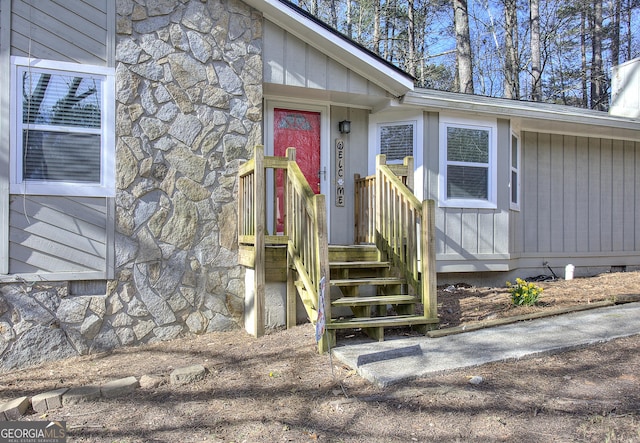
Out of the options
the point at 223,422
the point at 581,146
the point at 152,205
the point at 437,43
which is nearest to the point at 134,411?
the point at 223,422

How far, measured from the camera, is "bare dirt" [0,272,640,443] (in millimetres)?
Answer: 2902

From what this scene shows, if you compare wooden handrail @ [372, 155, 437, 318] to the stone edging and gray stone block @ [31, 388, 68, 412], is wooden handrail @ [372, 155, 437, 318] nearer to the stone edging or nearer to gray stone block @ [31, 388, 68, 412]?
the stone edging

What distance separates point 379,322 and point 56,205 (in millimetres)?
3396

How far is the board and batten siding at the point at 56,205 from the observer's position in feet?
15.7

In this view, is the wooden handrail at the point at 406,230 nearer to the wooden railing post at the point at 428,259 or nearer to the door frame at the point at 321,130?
the wooden railing post at the point at 428,259

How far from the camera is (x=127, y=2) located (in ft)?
17.3

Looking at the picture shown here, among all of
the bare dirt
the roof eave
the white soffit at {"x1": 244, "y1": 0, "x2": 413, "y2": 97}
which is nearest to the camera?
the bare dirt

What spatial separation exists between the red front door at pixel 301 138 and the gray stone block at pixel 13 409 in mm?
3754

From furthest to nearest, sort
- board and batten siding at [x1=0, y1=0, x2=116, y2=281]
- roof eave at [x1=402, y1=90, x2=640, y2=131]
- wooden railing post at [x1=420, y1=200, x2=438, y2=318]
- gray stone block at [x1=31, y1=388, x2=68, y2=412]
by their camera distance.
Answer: roof eave at [x1=402, y1=90, x2=640, y2=131], board and batten siding at [x1=0, y1=0, x2=116, y2=281], wooden railing post at [x1=420, y1=200, x2=438, y2=318], gray stone block at [x1=31, y1=388, x2=68, y2=412]

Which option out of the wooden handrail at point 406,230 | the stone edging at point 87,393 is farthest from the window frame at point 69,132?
the wooden handrail at point 406,230

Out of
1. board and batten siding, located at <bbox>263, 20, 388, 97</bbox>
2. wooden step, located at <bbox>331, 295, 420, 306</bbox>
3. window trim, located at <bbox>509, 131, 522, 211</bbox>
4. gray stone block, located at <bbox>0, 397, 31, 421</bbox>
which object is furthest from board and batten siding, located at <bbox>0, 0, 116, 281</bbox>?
window trim, located at <bbox>509, 131, 522, 211</bbox>

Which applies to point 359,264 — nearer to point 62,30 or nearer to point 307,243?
point 307,243

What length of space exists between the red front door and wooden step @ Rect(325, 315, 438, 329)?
8.16 feet

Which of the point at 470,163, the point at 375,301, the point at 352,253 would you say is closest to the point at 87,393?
the point at 375,301
